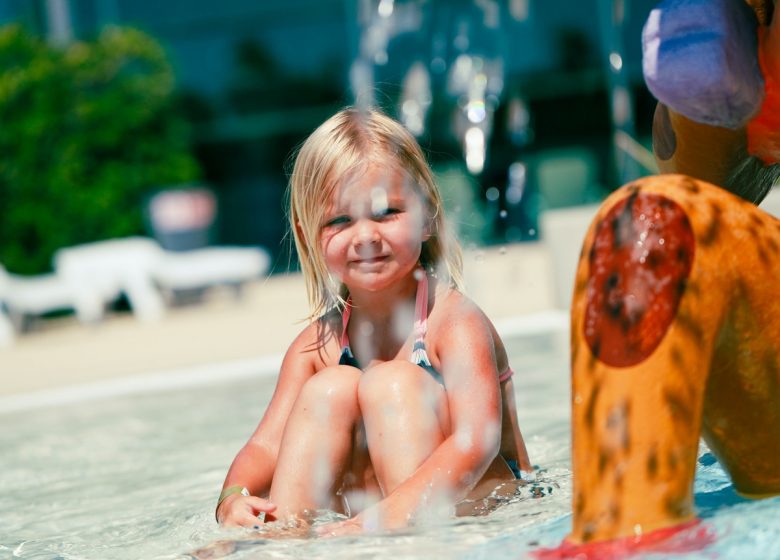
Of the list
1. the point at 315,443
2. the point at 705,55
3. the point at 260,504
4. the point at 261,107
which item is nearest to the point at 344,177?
the point at 315,443

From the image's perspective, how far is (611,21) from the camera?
13.4 meters

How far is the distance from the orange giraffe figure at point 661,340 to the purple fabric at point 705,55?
27 cm

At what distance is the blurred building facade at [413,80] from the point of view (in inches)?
541

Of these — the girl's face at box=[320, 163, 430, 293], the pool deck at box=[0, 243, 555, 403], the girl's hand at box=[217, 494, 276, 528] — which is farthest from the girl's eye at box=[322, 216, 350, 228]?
the pool deck at box=[0, 243, 555, 403]

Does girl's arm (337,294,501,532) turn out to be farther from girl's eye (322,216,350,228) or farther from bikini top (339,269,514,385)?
girl's eye (322,216,350,228)

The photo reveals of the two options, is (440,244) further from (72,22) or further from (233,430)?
(72,22)

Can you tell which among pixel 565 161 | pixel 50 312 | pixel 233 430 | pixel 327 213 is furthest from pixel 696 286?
pixel 565 161

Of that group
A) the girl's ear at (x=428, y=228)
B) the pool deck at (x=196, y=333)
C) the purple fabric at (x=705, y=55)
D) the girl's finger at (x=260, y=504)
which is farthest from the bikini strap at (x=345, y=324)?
the pool deck at (x=196, y=333)

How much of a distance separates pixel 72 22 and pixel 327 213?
12806 millimetres

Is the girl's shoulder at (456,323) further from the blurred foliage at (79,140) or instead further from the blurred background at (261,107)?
the blurred foliage at (79,140)

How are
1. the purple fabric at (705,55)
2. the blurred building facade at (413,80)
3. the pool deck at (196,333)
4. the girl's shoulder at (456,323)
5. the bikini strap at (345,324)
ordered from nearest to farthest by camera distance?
the purple fabric at (705,55) → the girl's shoulder at (456,323) → the bikini strap at (345,324) → the pool deck at (196,333) → the blurred building facade at (413,80)

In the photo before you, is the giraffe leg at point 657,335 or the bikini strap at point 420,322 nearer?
the giraffe leg at point 657,335

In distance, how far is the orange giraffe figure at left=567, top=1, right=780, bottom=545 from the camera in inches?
54.2

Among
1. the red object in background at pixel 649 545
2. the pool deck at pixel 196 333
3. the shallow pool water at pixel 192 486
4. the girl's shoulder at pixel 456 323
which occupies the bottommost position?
the pool deck at pixel 196 333
